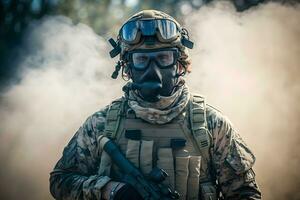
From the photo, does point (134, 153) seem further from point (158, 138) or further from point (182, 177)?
point (182, 177)

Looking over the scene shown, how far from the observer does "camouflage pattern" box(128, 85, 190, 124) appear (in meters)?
4.14

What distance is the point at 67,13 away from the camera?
46.1 ft

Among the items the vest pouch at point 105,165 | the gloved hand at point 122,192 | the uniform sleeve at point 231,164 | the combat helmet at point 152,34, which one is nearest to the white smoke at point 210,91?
the combat helmet at point 152,34

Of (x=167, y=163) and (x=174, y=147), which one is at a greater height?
(x=174, y=147)

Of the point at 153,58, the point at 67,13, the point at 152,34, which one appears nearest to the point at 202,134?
the point at 153,58

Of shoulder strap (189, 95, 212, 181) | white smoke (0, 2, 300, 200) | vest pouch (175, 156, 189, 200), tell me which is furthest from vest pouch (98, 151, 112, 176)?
white smoke (0, 2, 300, 200)

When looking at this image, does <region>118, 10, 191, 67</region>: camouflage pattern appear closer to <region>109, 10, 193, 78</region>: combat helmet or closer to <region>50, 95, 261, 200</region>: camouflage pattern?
<region>109, 10, 193, 78</region>: combat helmet

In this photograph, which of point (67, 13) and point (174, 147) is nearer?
point (174, 147)

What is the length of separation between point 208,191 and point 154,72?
97cm

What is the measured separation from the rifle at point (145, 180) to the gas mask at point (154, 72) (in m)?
0.50

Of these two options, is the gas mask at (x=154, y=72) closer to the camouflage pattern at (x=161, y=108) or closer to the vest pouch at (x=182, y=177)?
the camouflage pattern at (x=161, y=108)

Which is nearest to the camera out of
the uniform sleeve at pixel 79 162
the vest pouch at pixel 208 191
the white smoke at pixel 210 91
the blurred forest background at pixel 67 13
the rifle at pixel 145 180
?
the rifle at pixel 145 180

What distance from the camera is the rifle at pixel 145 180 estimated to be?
382 cm

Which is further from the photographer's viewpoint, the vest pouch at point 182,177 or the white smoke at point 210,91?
the white smoke at point 210,91
